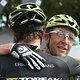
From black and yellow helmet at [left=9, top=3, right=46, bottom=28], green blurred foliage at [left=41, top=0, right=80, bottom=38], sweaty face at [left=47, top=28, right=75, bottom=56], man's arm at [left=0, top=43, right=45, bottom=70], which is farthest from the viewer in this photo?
green blurred foliage at [left=41, top=0, right=80, bottom=38]

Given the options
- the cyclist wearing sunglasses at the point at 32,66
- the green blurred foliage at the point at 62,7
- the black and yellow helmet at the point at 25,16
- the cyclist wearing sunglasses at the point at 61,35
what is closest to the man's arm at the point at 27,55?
the cyclist wearing sunglasses at the point at 32,66

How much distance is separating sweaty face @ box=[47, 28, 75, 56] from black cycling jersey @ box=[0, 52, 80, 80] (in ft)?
2.45

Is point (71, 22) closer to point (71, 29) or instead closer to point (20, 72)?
point (71, 29)

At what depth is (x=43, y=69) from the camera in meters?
4.00

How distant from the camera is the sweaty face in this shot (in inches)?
189

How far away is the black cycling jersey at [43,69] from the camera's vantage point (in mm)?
3961

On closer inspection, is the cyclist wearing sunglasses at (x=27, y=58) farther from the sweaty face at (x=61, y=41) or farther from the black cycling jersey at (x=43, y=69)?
the sweaty face at (x=61, y=41)

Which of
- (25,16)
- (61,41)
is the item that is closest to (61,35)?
(61,41)

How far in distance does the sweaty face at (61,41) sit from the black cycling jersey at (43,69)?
75 cm

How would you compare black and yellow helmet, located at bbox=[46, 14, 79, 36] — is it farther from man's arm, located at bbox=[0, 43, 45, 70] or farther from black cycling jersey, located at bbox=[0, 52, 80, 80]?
man's arm, located at bbox=[0, 43, 45, 70]

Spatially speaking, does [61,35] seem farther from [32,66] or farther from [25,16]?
[32,66]

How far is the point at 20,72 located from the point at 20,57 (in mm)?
136

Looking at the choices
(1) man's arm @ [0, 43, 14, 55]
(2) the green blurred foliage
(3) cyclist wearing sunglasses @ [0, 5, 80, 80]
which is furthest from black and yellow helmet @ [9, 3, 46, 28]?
(2) the green blurred foliage

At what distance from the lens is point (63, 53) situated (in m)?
4.88
